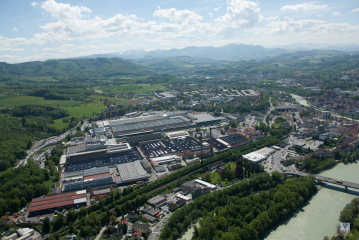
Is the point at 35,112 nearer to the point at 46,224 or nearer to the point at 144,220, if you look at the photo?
the point at 46,224

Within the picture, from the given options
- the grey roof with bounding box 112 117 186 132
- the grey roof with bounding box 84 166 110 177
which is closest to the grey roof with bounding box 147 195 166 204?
the grey roof with bounding box 84 166 110 177

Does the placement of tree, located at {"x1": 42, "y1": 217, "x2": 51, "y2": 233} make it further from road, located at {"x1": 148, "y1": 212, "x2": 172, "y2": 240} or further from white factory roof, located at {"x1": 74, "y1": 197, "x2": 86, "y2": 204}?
road, located at {"x1": 148, "y1": 212, "x2": 172, "y2": 240}

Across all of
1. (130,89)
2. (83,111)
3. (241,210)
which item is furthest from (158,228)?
(130,89)

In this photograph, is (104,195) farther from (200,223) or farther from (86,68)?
(86,68)

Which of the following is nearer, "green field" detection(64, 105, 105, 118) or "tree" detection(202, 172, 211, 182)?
"tree" detection(202, 172, 211, 182)

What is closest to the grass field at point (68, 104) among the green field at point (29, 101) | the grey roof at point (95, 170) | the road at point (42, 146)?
the green field at point (29, 101)

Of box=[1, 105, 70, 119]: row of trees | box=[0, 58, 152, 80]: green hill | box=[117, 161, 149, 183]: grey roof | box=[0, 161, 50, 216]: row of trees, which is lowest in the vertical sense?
box=[117, 161, 149, 183]: grey roof
